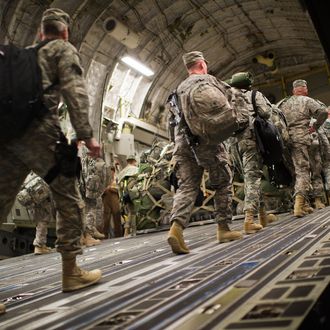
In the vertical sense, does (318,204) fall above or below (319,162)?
below

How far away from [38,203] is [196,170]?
147 inches

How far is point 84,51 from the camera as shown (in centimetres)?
930

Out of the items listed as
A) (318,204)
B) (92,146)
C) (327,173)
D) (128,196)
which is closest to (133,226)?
(128,196)

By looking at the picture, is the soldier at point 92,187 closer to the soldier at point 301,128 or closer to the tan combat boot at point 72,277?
the soldier at point 301,128

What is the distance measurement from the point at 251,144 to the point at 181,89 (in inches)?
60.4

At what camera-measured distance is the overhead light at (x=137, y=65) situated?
10.7 m

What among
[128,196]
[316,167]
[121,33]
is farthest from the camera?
[121,33]

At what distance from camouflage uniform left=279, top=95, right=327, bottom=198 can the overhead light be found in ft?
18.5

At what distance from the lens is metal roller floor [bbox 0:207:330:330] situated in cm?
143

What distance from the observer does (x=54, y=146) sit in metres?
2.35

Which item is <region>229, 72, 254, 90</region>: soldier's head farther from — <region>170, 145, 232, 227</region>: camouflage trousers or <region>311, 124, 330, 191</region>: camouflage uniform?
<region>311, 124, 330, 191</region>: camouflage uniform

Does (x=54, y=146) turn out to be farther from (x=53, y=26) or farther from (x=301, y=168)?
(x=301, y=168)

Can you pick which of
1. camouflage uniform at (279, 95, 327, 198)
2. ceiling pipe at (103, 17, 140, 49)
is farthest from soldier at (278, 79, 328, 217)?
ceiling pipe at (103, 17, 140, 49)

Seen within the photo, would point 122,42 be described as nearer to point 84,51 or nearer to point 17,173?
point 84,51
